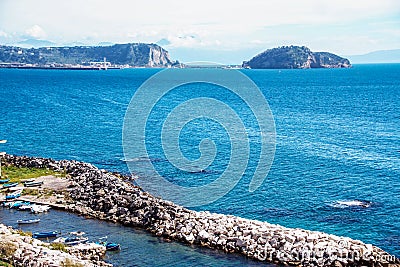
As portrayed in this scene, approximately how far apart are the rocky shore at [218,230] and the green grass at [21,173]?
565 cm

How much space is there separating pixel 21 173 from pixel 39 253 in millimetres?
25788

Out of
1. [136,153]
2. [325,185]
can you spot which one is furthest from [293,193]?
[136,153]

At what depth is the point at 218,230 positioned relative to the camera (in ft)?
124

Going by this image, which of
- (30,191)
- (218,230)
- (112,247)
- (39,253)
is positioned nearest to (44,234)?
(112,247)

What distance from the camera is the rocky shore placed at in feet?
112

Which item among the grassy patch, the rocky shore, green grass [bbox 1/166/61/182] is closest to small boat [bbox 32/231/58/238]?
the rocky shore

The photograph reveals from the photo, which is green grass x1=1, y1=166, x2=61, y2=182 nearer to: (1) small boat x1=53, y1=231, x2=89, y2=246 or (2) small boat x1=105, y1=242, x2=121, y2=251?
(1) small boat x1=53, y1=231, x2=89, y2=246

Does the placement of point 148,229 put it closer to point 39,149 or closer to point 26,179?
Result: point 26,179

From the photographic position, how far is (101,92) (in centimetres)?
16038

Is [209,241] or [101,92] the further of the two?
[101,92]

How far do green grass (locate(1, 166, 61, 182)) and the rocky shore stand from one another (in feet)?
18.5

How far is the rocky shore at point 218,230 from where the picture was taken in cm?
3406

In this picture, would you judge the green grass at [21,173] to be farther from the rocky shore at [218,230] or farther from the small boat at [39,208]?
the small boat at [39,208]

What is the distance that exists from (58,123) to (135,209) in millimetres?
56250
